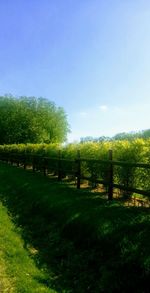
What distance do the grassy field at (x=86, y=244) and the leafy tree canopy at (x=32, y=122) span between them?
61.3 m

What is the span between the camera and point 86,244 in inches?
338

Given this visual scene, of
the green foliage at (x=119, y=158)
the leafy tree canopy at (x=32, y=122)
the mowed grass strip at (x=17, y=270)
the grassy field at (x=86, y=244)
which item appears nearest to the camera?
the mowed grass strip at (x=17, y=270)

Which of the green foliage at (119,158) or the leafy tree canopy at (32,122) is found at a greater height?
the leafy tree canopy at (32,122)

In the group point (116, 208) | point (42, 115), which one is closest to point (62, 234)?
point (116, 208)

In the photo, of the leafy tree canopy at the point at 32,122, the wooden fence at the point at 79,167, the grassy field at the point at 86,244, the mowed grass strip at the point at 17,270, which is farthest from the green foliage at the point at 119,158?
the leafy tree canopy at the point at 32,122

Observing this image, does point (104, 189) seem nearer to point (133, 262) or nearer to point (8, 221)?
point (8, 221)

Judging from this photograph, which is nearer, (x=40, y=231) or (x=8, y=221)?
(x=40, y=231)

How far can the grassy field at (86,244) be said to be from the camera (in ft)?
22.4

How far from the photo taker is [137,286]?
6449mm

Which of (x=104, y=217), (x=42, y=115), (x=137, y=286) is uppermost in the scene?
(x=42, y=115)

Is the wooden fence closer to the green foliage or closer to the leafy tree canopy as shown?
the green foliage

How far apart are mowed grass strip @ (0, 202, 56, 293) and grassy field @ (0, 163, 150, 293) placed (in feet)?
0.18

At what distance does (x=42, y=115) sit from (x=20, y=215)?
65.6m

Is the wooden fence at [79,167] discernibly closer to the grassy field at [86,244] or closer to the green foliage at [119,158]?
the green foliage at [119,158]
